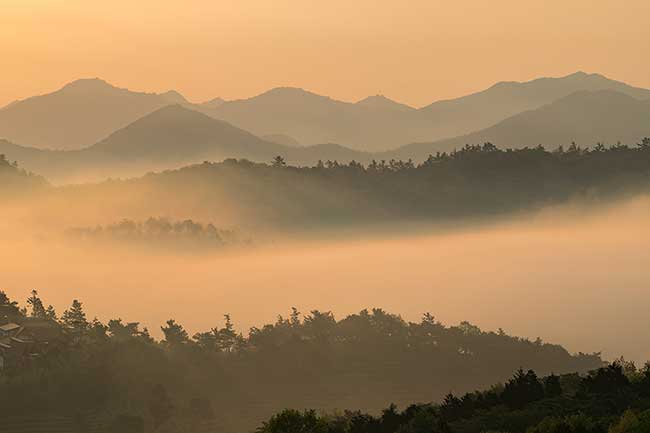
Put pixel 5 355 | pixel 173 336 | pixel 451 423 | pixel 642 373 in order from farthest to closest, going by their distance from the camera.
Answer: pixel 173 336 < pixel 5 355 < pixel 642 373 < pixel 451 423

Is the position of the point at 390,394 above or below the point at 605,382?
below

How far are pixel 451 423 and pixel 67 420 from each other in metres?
102

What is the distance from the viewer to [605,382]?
6138cm

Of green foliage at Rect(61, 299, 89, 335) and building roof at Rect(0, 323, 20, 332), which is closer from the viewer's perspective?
building roof at Rect(0, 323, 20, 332)

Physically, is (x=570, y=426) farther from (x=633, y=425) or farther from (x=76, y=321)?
(x=76, y=321)

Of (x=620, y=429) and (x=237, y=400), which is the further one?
(x=237, y=400)

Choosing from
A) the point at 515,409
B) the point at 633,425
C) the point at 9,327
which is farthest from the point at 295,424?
the point at 9,327

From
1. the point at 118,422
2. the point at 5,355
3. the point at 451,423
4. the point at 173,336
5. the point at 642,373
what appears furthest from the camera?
the point at 173,336

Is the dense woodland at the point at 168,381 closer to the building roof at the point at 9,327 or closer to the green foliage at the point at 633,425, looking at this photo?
the building roof at the point at 9,327

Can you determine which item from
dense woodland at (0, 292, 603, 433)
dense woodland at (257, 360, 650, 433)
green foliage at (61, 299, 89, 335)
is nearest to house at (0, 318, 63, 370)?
dense woodland at (0, 292, 603, 433)

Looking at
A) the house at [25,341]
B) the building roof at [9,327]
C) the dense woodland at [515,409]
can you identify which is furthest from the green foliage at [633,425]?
the building roof at [9,327]

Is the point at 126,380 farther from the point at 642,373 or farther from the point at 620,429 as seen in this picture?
the point at 620,429

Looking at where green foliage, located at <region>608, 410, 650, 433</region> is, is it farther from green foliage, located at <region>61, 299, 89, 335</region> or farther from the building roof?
green foliage, located at <region>61, 299, 89, 335</region>

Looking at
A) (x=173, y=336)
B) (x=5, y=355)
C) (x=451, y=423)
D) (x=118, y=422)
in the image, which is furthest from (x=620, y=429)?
(x=173, y=336)
